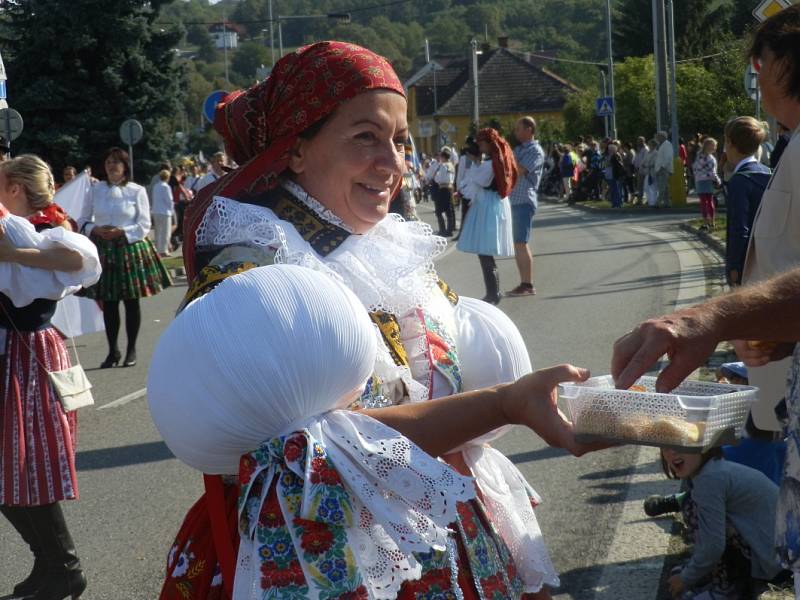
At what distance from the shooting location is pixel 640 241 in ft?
63.3

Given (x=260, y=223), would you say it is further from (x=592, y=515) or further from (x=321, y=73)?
(x=592, y=515)

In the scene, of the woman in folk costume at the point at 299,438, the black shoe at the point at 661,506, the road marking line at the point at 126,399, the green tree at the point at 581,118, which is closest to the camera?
the woman in folk costume at the point at 299,438

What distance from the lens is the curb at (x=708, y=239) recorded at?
16.1m

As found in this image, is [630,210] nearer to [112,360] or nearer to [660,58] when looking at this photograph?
[660,58]

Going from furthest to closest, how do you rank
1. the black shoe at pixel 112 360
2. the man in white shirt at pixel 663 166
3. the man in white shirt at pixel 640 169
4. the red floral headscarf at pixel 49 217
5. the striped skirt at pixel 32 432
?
1. the man in white shirt at pixel 640 169
2. the man in white shirt at pixel 663 166
3. the black shoe at pixel 112 360
4. the red floral headscarf at pixel 49 217
5. the striped skirt at pixel 32 432

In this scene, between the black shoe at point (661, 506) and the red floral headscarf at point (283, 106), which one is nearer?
the red floral headscarf at point (283, 106)

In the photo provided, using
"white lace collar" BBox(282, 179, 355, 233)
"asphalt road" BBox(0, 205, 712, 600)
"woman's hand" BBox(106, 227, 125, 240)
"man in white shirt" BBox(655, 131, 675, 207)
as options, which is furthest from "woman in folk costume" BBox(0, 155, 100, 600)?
"man in white shirt" BBox(655, 131, 675, 207)

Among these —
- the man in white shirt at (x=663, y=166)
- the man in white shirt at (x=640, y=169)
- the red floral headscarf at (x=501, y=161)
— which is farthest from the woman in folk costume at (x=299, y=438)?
the man in white shirt at (x=640, y=169)

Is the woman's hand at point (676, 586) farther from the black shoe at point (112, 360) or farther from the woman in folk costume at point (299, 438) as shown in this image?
the black shoe at point (112, 360)

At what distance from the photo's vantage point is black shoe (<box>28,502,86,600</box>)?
4.43 m

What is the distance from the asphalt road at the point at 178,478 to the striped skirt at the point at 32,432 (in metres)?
0.48

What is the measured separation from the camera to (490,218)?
11891mm

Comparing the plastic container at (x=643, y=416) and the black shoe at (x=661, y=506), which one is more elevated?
the plastic container at (x=643, y=416)

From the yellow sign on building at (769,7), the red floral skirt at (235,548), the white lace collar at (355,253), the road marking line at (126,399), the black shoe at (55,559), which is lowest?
the road marking line at (126,399)
